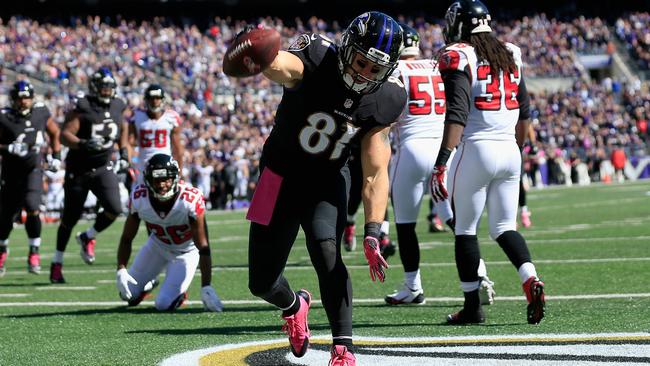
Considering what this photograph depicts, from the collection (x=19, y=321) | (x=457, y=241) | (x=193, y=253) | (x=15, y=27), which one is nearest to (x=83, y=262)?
(x=193, y=253)

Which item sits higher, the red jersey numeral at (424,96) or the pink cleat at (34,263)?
the red jersey numeral at (424,96)

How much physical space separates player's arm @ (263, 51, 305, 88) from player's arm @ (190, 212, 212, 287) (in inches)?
118

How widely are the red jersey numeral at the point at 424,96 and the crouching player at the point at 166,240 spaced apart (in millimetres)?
1708

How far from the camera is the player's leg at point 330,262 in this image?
15.4 feet

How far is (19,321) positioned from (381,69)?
3.60 meters

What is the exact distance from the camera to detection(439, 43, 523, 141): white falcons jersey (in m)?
6.16

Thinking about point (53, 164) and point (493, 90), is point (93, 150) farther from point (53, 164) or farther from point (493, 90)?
point (493, 90)

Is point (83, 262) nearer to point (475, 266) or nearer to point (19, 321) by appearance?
point (19, 321)

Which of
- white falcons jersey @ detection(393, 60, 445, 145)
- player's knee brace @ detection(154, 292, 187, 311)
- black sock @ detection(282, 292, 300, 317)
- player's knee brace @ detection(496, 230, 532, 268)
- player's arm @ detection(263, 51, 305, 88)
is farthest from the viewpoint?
white falcons jersey @ detection(393, 60, 445, 145)

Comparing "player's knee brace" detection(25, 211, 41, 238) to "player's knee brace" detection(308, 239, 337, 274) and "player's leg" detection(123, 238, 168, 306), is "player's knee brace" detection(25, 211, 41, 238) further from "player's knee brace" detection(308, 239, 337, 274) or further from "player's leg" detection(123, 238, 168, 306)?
"player's knee brace" detection(308, 239, 337, 274)

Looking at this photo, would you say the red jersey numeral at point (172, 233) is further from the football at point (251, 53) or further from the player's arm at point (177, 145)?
the football at point (251, 53)

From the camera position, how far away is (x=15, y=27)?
35844mm

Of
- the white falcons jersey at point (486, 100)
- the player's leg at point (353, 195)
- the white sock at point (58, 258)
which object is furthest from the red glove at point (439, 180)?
the white sock at point (58, 258)

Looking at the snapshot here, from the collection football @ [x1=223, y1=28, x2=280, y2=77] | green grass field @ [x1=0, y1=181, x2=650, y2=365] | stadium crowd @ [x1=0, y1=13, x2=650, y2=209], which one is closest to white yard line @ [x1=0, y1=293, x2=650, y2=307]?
green grass field @ [x1=0, y1=181, x2=650, y2=365]
